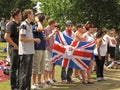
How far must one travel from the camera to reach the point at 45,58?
33.7 feet

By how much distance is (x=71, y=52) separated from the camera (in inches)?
456

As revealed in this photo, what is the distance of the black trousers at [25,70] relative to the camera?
8969 millimetres

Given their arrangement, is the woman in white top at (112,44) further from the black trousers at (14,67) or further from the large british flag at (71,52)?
the black trousers at (14,67)

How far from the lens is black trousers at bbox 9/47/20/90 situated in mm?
9289

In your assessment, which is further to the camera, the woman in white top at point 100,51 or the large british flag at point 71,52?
Answer: the woman in white top at point 100,51

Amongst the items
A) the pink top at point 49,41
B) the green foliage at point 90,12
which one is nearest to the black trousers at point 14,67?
the pink top at point 49,41

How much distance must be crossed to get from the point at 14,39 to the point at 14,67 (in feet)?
2.38

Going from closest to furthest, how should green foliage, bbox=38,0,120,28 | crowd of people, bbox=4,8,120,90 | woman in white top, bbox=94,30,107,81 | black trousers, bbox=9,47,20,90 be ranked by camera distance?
crowd of people, bbox=4,8,120,90, black trousers, bbox=9,47,20,90, woman in white top, bbox=94,30,107,81, green foliage, bbox=38,0,120,28

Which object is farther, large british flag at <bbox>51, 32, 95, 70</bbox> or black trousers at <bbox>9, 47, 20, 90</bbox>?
large british flag at <bbox>51, 32, 95, 70</bbox>

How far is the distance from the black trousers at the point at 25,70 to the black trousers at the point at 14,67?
0.33 meters

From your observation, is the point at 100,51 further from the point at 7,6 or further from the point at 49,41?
the point at 7,6

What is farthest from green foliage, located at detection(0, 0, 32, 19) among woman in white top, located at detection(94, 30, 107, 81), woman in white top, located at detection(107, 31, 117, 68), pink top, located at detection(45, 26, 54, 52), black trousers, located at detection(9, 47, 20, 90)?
black trousers, located at detection(9, 47, 20, 90)

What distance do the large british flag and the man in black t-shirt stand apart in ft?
7.14

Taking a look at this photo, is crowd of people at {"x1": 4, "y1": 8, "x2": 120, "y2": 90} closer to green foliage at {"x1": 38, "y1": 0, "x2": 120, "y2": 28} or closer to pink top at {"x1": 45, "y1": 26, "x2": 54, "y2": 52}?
pink top at {"x1": 45, "y1": 26, "x2": 54, "y2": 52}
